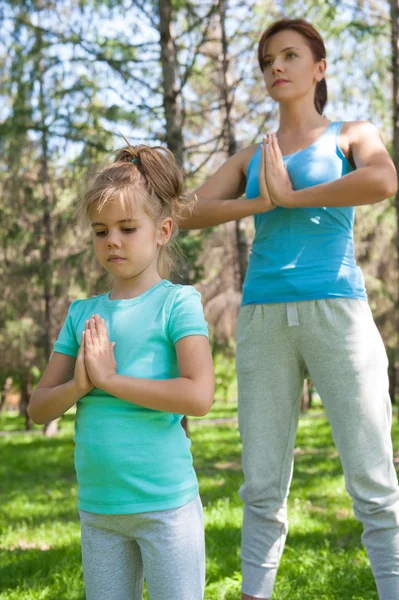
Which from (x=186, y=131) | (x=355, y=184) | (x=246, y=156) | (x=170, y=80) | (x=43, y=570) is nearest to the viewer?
(x=355, y=184)

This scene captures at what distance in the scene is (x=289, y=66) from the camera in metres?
2.67

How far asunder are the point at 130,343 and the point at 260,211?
0.93 metres

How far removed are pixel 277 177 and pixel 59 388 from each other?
1161 millimetres

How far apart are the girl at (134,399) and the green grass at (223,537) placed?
55.1 inches

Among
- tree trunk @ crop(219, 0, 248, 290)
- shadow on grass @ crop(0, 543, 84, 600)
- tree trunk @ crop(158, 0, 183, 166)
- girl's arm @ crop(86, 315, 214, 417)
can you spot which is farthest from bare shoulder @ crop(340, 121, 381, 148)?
tree trunk @ crop(219, 0, 248, 290)

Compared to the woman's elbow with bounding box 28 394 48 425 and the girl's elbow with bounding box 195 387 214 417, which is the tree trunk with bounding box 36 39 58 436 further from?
the girl's elbow with bounding box 195 387 214 417

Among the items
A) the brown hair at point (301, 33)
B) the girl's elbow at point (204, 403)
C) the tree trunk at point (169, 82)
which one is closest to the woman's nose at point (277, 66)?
the brown hair at point (301, 33)

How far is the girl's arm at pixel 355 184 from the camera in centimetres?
245

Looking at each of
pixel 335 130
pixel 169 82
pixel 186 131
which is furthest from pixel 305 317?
pixel 186 131

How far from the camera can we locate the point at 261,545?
2.58 metres

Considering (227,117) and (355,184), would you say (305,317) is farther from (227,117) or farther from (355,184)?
(227,117)

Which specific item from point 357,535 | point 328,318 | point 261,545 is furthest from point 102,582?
point 357,535

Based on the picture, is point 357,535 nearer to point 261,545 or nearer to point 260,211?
point 261,545

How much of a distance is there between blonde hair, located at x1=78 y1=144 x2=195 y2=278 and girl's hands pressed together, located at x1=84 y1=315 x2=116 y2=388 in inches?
12.4
